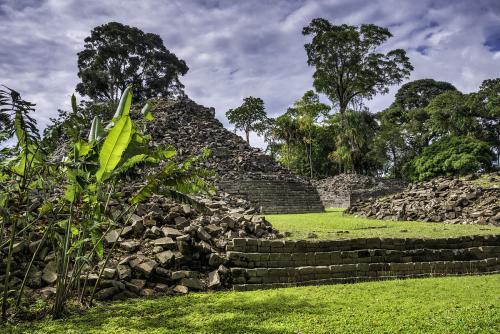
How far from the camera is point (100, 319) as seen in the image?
4.50 m

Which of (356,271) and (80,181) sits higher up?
(80,181)

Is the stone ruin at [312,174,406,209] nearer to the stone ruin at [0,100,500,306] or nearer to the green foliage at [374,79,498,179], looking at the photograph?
the green foliage at [374,79,498,179]

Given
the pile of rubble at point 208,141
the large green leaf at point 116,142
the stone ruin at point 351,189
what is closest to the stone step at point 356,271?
the large green leaf at point 116,142

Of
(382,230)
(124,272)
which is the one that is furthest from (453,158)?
(124,272)

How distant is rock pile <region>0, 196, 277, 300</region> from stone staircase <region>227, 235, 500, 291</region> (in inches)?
17.1

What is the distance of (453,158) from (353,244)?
83.0 ft

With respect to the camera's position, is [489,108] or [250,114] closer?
[489,108]

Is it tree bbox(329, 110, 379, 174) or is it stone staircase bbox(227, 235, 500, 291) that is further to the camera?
tree bbox(329, 110, 379, 174)

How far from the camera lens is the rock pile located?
5.47 metres

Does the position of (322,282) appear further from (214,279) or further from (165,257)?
(165,257)

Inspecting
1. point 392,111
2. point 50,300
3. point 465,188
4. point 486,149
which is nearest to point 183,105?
point 465,188

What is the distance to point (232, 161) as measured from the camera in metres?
22.5

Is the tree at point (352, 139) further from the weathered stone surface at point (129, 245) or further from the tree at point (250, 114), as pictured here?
the weathered stone surface at point (129, 245)

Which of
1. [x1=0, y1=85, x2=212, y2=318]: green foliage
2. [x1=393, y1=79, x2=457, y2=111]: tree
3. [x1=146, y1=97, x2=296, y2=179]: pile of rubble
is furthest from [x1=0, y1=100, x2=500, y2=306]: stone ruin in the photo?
[x1=393, y1=79, x2=457, y2=111]: tree
